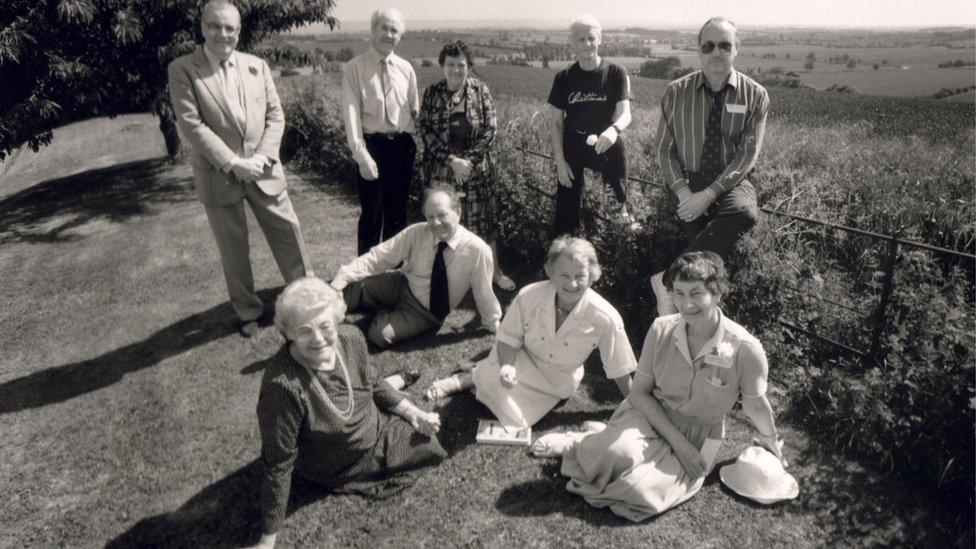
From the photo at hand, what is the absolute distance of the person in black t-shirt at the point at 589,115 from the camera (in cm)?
457

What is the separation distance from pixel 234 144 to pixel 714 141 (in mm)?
3453

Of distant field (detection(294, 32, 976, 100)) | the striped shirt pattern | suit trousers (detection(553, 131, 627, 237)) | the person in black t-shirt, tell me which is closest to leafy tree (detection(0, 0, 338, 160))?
distant field (detection(294, 32, 976, 100))

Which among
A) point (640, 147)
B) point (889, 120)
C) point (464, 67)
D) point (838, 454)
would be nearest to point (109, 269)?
point (464, 67)

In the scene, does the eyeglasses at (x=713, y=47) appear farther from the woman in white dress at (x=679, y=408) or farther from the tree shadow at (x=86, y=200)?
the tree shadow at (x=86, y=200)

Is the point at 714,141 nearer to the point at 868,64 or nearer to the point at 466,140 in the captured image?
the point at 466,140

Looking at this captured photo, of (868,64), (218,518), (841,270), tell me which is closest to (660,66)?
(841,270)

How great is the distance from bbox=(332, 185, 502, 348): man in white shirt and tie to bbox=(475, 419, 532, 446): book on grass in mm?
Result: 1156

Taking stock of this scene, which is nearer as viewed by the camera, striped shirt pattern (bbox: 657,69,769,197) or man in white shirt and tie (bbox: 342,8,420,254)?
striped shirt pattern (bbox: 657,69,769,197)

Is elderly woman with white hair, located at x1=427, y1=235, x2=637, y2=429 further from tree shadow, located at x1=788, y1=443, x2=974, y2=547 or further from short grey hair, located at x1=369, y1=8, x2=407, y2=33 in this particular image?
short grey hair, located at x1=369, y1=8, x2=407, y2=33

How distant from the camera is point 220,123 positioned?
456 centimetres

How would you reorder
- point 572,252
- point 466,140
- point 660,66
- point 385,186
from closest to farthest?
point 572,252, point 466,140, point 385,186, point 660,66

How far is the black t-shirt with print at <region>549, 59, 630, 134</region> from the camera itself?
4703mm

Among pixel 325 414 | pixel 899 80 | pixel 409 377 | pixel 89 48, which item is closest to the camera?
pixel 325 414

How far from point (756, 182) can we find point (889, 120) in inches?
130
